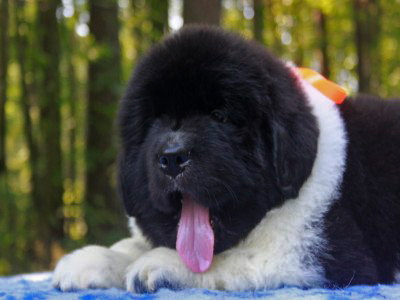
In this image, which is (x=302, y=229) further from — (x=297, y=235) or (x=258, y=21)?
(x=258, y=21)

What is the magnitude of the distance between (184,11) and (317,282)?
16.5 ft

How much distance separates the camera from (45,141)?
951 cm

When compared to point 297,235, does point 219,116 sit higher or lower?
higher

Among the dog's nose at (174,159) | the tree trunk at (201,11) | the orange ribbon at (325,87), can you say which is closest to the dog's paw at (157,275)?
the dog's nose at (174,159)

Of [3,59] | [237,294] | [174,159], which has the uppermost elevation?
[3,59]

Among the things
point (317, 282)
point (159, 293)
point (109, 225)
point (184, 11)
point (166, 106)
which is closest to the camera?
point (159, 293)

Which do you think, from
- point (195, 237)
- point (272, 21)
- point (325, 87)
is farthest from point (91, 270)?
point (272, 21)

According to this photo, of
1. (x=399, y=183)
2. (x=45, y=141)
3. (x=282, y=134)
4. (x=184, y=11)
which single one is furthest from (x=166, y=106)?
(x=45, y=141)

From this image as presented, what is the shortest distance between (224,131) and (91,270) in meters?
1.07

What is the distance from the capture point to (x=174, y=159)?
292 cm

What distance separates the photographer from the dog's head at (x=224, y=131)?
3.03 m

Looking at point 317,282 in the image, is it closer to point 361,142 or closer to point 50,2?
point 361,142

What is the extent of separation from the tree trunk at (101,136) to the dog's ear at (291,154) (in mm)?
6010

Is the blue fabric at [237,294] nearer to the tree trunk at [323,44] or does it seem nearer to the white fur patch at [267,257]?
the white fur patch at [267,257]
